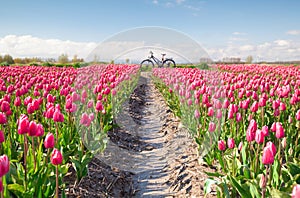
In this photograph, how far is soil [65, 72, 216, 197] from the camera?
14.1 feet

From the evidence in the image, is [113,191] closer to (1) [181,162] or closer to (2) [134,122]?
(1) [181,162]

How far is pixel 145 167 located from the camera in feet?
18.4

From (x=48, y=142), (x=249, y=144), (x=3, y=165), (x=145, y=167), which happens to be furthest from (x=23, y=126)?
(x=145, y=167)

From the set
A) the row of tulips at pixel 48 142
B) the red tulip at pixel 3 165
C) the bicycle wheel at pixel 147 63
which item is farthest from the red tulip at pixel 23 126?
the bicycle wheel at pixel 147 63

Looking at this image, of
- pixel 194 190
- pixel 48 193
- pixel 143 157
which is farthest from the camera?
pixel 143 157

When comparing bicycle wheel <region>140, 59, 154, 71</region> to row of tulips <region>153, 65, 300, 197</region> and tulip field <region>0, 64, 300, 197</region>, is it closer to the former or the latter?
row of tulips <region>153, 65, 300, 197</region>

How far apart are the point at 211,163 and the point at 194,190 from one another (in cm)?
63

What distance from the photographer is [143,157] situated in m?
6.08

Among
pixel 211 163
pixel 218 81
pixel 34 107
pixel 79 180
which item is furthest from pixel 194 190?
pixel 218 81

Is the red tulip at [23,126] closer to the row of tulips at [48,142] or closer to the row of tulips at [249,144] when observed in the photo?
the row of tulips at [48,142]

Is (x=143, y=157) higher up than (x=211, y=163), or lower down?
lower down

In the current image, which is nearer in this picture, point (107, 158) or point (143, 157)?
point (107, 158)

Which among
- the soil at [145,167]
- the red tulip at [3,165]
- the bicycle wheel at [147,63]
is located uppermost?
the bicycle wheel at [147,63]

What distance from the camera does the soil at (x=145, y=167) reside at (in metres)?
4.30
